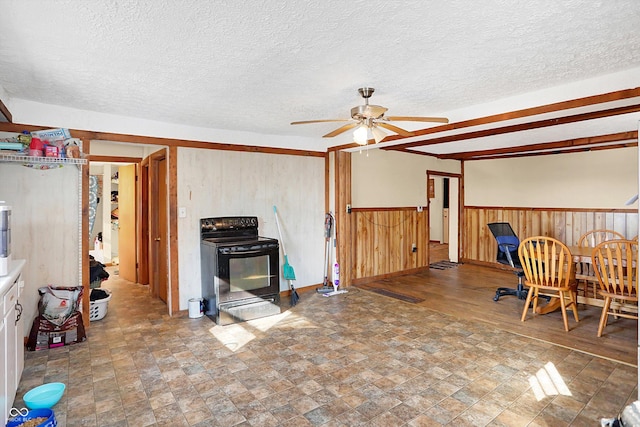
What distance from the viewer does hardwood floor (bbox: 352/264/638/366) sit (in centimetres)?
337

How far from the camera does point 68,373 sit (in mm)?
2824

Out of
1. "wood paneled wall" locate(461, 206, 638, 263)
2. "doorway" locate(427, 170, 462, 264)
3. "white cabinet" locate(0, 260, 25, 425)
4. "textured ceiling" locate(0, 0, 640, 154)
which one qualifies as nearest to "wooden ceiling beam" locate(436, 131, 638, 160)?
"doorway" locate(427, 170, 462, 264)

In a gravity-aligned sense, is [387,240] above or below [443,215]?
below

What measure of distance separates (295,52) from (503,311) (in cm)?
382

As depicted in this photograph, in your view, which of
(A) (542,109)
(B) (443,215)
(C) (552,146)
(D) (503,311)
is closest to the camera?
(A) (542,109)

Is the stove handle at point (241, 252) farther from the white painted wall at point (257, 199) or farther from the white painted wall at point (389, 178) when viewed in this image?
the white painted wall at point (389, 178)

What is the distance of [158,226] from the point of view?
16.2 ft

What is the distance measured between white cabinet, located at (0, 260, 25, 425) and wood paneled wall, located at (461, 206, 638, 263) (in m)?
7.18

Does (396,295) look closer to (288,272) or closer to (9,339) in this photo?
(288,272)

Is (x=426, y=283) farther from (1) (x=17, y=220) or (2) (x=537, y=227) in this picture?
(1) (x=17, y=220)

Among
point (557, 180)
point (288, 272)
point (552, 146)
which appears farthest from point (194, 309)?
point (557, 180)

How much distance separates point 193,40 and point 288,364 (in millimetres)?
2466

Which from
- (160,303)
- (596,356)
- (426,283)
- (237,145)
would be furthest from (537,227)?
(160,303)

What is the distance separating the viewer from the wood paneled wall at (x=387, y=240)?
229 inches
